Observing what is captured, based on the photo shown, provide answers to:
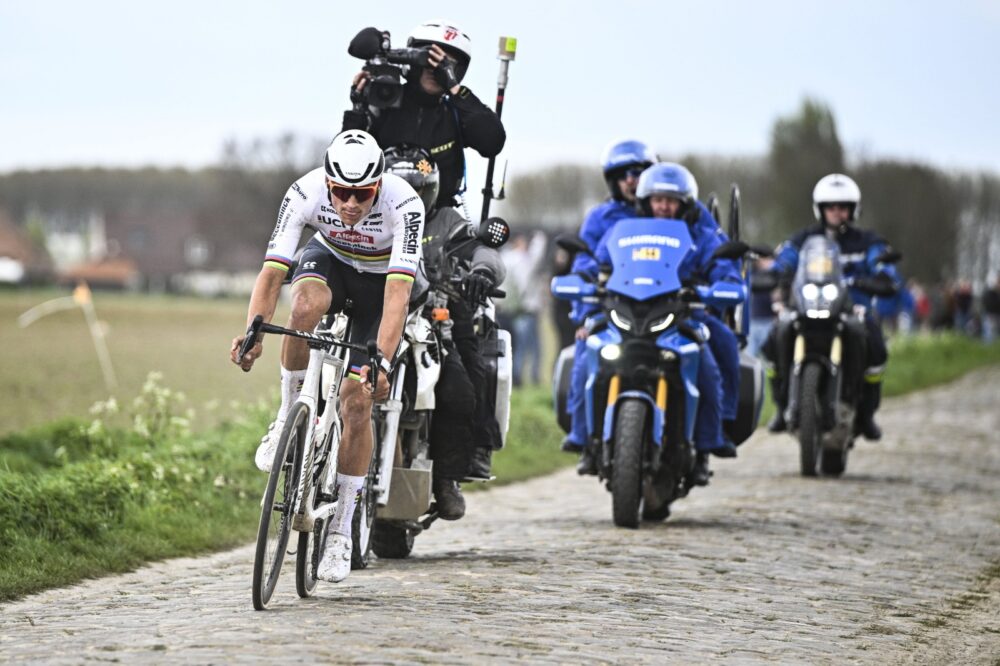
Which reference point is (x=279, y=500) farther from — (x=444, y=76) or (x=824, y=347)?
(x=824, y=347)

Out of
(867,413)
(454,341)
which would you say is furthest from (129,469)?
(867,413)

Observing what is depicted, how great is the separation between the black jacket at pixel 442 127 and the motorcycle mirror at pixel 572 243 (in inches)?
64.1

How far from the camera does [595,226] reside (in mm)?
12695

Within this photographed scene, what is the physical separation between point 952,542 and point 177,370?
1646 cm

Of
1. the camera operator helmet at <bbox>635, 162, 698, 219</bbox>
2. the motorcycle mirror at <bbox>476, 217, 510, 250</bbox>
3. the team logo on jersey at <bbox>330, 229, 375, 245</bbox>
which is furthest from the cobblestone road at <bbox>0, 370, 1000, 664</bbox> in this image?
the camera operator helmet at <bbox>635, 162, 698, 219</bbox>

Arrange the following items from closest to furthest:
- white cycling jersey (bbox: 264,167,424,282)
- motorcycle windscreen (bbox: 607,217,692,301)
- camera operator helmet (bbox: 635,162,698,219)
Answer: white cycling jersey (bbox: 264,167,424,282), motorcycle windscreen (bbox: 607,217,692,301), camera operator helmet (bbox: 635,162,698,219)

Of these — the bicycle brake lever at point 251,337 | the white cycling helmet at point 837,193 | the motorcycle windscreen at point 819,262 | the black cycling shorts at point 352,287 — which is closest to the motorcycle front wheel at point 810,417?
the motorcycle windscreen at point 819,262

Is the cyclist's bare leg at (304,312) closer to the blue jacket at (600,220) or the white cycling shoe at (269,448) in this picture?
the white cycling shoe at (269,448)

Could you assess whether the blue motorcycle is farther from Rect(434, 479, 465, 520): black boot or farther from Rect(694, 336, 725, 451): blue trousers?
Rect(434, 479, 465, 520): black boot

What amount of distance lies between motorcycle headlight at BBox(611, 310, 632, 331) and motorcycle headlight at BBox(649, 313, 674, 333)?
0.14 m

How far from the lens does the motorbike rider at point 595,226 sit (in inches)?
467

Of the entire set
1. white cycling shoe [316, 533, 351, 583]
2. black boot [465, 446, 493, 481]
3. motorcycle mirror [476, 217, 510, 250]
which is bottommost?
white cycling shoe [316, 533, 351, 583]

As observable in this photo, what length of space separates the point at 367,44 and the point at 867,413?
7.15 metres

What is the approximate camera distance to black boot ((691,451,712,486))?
459 inches
